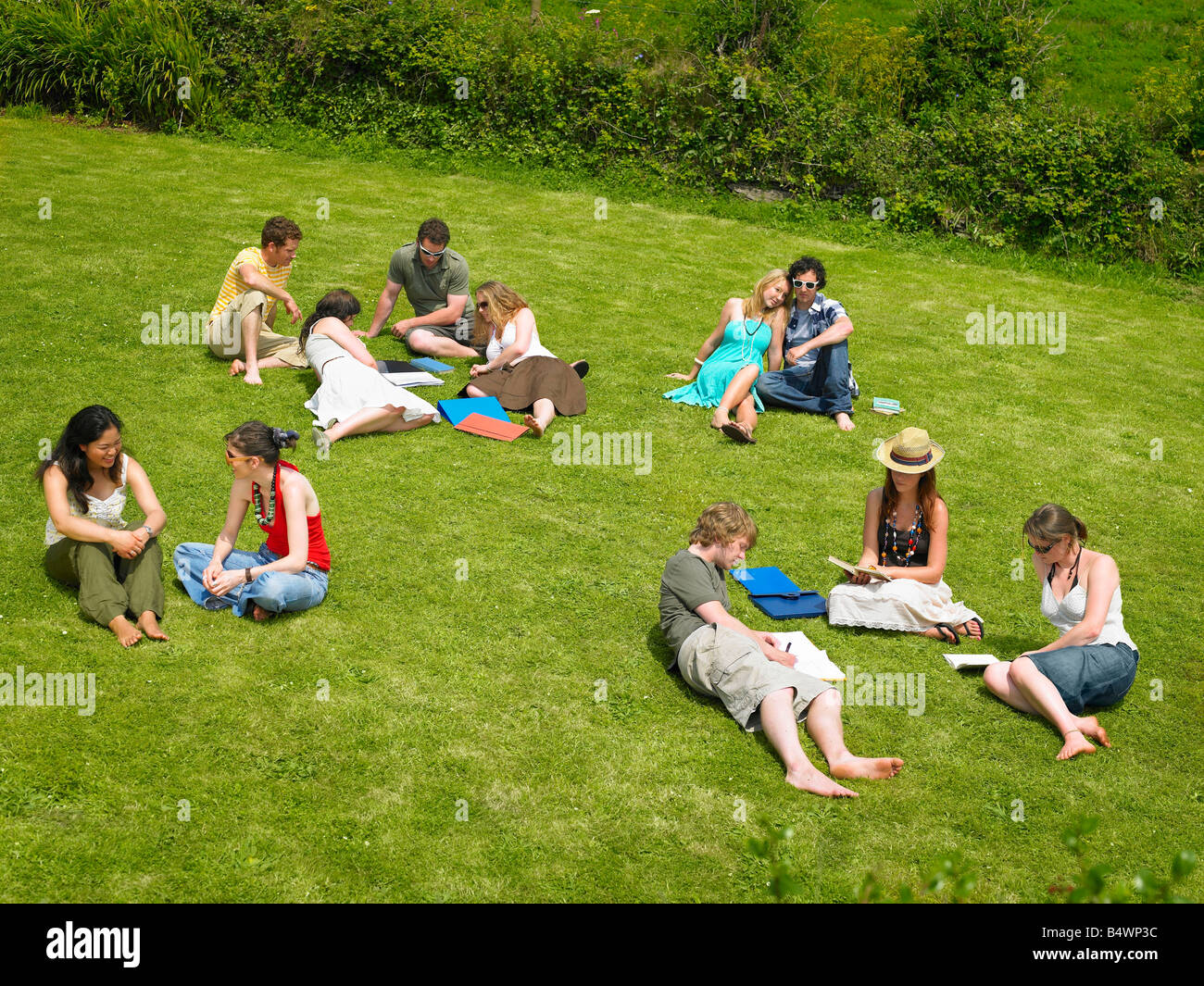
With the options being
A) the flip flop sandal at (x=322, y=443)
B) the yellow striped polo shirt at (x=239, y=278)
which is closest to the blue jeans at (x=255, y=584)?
the flip flop sandal at (x=322, y=443)

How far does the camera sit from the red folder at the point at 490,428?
1013 centimetres

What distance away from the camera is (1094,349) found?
557 inches

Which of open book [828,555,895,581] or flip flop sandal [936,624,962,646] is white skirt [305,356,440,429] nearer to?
open book [828,555,895,581]

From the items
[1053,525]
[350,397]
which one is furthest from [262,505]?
[1053,525]

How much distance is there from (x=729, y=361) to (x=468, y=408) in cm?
282

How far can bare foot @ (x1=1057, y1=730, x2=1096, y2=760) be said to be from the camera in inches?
245

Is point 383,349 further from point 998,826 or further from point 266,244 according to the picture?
point 998,826

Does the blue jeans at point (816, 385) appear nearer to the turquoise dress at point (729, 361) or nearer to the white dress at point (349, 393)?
the turquoise dress at point (729, 361)

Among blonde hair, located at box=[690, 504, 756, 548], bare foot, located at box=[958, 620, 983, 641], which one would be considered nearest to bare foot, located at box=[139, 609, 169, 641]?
blonde hair, located at box=[690, 504, 756, 548]

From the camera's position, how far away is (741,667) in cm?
629

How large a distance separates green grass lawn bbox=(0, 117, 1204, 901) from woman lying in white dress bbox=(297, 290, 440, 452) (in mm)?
220

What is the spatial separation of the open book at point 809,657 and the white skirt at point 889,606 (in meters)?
0.39
